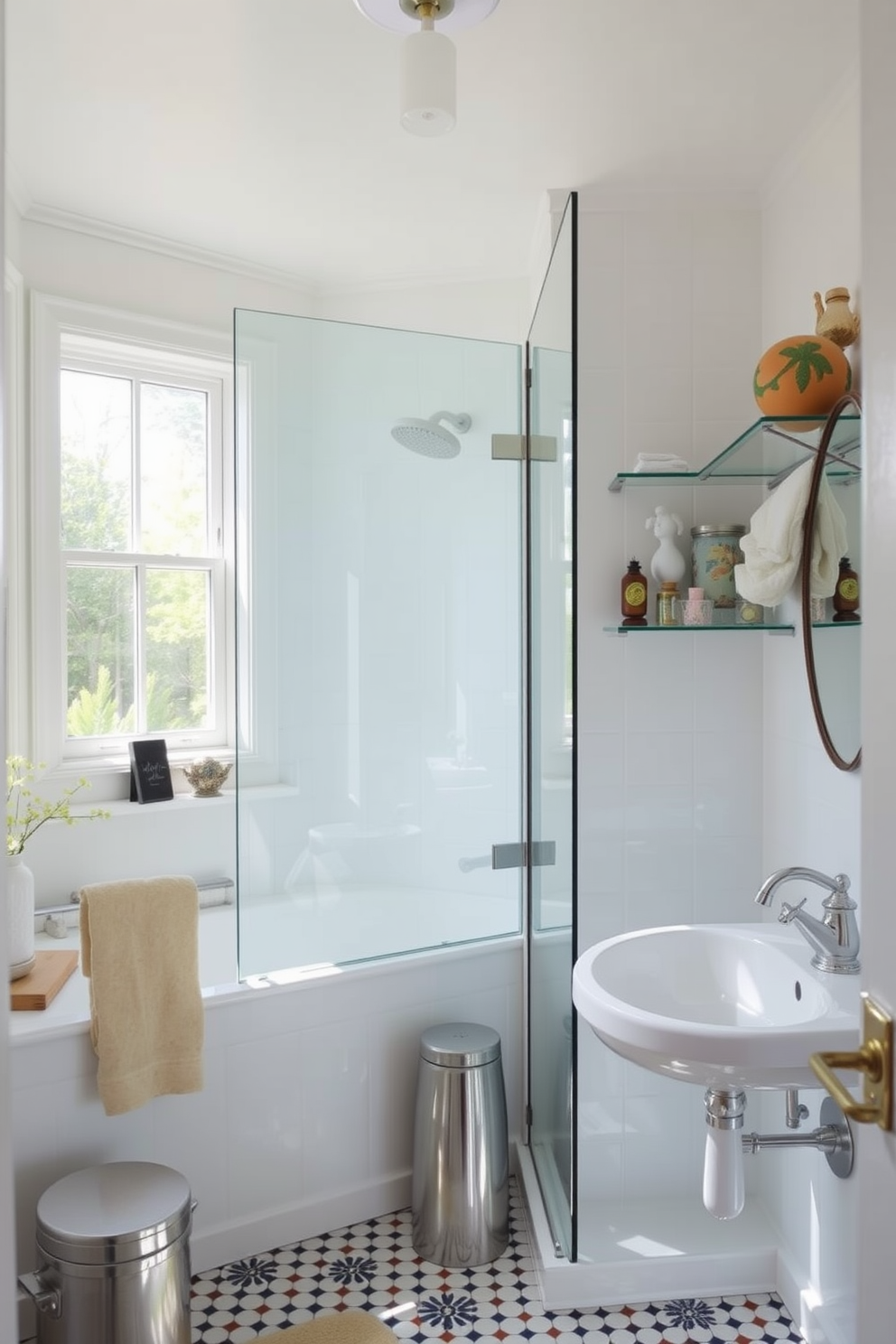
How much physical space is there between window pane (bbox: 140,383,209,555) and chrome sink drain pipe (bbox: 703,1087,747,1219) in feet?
7.35

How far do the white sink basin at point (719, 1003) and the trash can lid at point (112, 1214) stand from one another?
2.88ft

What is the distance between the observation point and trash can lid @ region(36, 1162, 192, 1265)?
174 cm

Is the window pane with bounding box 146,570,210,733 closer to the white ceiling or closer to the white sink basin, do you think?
the white ceiling

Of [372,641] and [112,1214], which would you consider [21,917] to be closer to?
[112,1214]

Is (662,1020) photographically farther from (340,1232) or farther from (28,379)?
(28,379)

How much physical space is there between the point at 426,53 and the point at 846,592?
1.18 m

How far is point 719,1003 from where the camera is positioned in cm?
185

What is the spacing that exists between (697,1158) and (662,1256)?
10.6 inches

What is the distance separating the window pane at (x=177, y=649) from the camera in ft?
9.97

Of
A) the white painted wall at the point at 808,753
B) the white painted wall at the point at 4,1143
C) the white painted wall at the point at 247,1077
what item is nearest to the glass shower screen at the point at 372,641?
the white painted wall at the point at 247,1077

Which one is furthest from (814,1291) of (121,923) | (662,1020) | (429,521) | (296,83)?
(296,83)

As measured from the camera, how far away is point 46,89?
1988 mm

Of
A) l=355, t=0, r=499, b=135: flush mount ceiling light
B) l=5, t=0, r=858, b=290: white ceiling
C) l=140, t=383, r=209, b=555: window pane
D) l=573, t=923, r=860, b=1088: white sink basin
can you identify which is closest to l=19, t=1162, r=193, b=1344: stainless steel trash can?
l=573, t=923, r=860, b=1088: white sink basin

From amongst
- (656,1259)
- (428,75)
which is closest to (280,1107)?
(656,1259)
